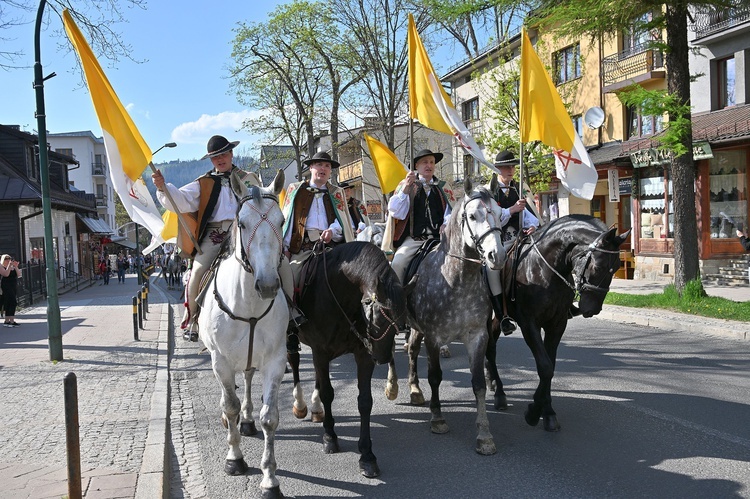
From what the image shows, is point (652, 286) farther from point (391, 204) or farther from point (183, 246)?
point (183, 246)

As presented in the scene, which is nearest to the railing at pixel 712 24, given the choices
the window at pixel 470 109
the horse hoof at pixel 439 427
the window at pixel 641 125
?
the window at pixel 641 125

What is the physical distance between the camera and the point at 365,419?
5.56 metres

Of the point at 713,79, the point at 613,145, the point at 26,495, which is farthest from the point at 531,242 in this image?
the point at 613,145

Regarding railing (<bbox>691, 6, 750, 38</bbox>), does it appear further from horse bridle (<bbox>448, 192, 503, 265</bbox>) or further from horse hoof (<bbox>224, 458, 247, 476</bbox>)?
horse hoof (<bbox>224, 458, 247, 476</bbox>)

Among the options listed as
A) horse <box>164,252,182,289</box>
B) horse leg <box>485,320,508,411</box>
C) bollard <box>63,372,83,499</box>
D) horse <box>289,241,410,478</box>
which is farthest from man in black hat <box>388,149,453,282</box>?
horse <box>164,252,182,289</box>

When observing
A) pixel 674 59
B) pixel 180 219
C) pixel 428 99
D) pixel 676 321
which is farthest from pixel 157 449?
pixel 674 59

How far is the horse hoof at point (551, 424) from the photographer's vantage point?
6379 millimetres

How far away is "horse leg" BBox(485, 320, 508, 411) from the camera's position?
→ 7277mm

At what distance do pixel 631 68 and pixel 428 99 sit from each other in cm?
1884

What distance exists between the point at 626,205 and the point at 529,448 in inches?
881

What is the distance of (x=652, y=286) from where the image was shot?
66.2ft

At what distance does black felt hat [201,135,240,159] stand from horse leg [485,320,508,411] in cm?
337

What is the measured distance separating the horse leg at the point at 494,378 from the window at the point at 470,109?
2962 centimetres

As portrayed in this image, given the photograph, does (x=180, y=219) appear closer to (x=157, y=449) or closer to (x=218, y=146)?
(x=218, y=146)
